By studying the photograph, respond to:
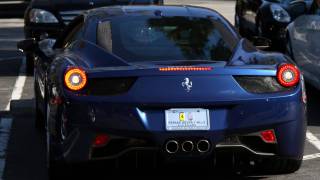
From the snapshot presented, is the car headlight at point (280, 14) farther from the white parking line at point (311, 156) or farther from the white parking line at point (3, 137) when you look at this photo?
the white parking line at point (311, 156)

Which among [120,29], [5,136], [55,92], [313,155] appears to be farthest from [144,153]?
[5,136]

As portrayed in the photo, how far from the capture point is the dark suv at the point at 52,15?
13188mm

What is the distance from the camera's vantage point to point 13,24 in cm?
2269

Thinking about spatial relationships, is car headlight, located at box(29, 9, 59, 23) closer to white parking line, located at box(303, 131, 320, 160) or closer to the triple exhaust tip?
white parking line, located at box(303, 131, 320, 160)

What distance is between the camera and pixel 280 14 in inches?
635

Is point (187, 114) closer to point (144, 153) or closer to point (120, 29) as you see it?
point (144, 153)

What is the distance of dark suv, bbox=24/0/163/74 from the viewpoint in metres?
13.2

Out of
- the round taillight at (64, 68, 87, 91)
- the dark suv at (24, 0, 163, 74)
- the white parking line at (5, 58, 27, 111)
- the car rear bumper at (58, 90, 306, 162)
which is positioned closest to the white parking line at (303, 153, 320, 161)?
the car rear bumper at (58, 90, 306, 162)

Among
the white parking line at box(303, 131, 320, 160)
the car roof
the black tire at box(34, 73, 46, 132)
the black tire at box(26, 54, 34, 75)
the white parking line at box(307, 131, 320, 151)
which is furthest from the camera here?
the black tire at box(26, 54, 34, 75)

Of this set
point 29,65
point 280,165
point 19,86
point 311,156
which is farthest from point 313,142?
point 29,65

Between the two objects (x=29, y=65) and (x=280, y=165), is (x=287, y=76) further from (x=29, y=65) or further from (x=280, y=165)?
(x=29, y=65)

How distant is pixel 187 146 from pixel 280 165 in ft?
3.42

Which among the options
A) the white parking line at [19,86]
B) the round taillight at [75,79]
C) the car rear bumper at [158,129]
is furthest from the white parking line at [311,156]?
the white parking line at [19,86]

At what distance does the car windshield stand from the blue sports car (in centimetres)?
3
